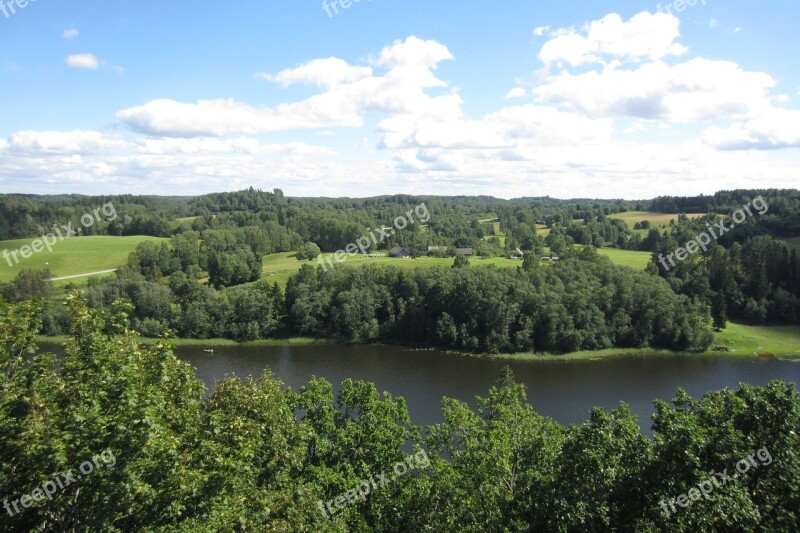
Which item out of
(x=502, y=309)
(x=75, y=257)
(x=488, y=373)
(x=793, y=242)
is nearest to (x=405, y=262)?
(x=502, y=309)

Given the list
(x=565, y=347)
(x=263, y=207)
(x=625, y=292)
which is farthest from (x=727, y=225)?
(x=263, y=207)

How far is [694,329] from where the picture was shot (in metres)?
53.4

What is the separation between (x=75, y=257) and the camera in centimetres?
7675

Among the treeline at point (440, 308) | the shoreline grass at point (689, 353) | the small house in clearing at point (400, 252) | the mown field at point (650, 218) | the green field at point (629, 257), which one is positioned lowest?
the shoreline grass at point (689, 353)

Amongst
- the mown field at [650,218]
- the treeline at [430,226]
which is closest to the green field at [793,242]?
the treeline at [430,226]

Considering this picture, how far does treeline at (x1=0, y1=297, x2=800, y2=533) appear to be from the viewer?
7.86 m

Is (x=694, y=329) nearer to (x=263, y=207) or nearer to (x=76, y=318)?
(x=76, y=318)

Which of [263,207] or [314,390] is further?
[263,207]

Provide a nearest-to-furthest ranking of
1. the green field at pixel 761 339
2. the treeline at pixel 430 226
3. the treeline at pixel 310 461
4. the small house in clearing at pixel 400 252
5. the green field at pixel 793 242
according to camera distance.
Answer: the treeline at pixel 310 461 → the green field at pixel 761 339 → the green field at pixel 793 242 → the small house in clearing at pixel 400 252 → the treeline at pixel 430 226

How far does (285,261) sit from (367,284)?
33.0 m

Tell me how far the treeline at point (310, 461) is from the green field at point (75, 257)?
68.4 metres

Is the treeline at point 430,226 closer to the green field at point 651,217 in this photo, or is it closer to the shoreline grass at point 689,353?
the green field at point 651,217

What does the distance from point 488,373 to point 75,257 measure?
221 ft

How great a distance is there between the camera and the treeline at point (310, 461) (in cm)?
786
